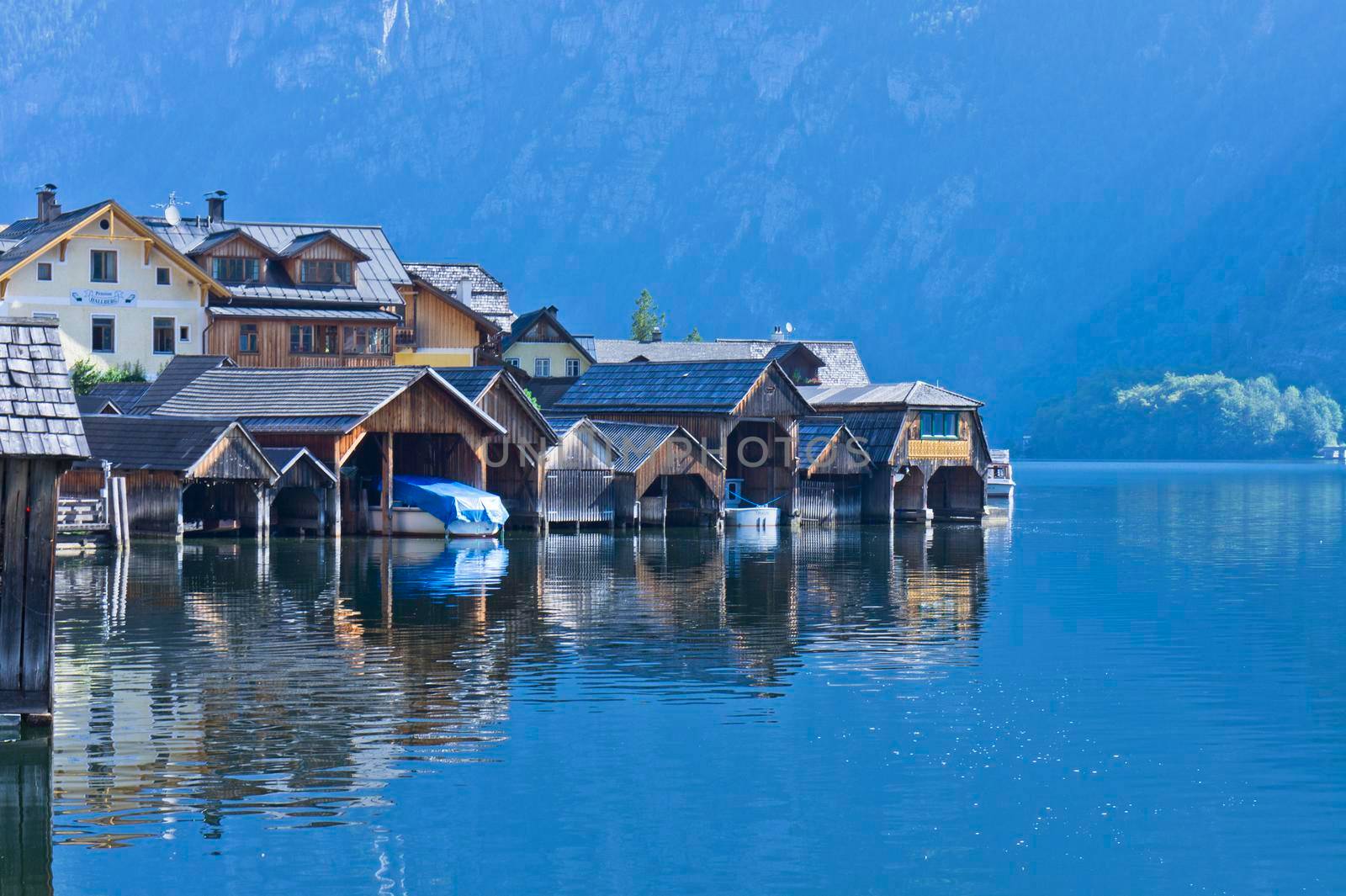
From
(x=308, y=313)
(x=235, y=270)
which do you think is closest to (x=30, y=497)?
(x=308, y=313)

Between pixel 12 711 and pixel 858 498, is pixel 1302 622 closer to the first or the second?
pixel 12 711

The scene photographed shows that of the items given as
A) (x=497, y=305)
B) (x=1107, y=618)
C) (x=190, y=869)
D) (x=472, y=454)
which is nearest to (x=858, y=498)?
(x=472, y=454)

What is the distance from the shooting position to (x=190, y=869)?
720 inches

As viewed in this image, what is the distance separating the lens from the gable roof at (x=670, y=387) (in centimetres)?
7712

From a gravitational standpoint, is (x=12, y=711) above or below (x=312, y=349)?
below

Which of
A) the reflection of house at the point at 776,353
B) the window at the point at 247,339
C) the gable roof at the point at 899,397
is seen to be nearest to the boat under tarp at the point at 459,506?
the window at the point at 247,339

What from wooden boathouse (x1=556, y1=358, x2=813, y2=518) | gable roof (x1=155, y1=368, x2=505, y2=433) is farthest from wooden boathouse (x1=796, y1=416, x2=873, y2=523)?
gable roof (x1=155, y1=368, x2=505, y2=433)

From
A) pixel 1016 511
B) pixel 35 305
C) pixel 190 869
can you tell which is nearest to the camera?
pixel 190 869

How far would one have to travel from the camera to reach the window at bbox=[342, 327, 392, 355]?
90.4m

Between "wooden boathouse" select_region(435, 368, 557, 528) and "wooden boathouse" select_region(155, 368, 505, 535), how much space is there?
116 cm

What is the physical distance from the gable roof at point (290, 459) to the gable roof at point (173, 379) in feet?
22.1

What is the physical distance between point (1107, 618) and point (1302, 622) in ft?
13.9

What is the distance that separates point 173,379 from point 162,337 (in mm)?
16945

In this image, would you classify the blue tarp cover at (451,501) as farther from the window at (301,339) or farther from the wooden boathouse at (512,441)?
the window at (301,339)
